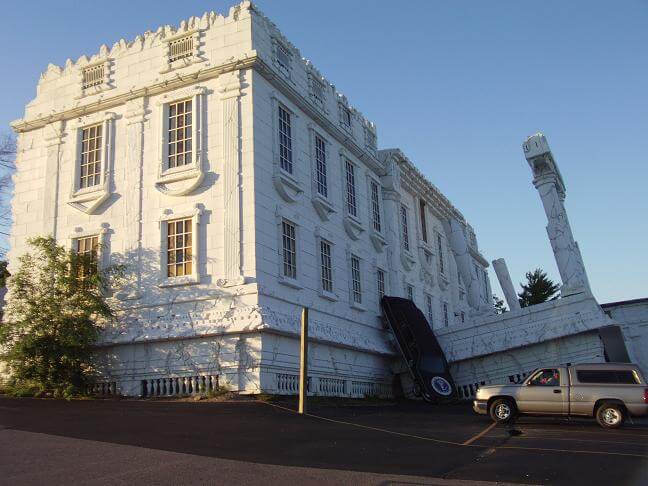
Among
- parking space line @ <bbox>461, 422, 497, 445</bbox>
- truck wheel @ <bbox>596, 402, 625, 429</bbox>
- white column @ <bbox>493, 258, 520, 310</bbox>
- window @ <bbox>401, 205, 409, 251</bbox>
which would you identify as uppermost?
window @ <bbox>401, 205, 409, 251</bbox>

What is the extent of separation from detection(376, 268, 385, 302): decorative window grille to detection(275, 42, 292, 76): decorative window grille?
9.62 meters

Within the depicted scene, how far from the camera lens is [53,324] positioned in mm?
19500

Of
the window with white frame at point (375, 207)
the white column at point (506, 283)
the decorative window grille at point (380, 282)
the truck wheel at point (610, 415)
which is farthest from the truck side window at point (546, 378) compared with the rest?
the white column at point (506, 283)

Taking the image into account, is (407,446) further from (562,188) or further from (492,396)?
(562,188)

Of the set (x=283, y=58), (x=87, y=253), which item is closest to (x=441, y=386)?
(x=283, y=58)

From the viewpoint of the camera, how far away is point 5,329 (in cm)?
1933

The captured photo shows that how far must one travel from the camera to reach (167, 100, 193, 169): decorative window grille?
71.2ft

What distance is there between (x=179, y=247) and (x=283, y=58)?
8013 millimetres

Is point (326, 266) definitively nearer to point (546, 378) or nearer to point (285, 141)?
point (285, 141)

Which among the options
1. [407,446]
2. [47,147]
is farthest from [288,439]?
[47,147]

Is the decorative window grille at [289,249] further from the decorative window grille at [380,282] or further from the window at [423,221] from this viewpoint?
the window at [423,221]

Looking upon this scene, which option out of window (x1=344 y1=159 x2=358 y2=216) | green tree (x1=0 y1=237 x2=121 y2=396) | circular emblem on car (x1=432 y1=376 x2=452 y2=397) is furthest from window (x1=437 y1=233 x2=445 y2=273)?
green tree (x1=0 y1=237 x2=121 y2=396)

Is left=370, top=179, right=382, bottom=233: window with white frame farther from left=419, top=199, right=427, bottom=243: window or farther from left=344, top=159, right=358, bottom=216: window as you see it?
left=419, top=199, right=427, bottom=243: window

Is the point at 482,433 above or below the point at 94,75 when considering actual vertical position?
below
